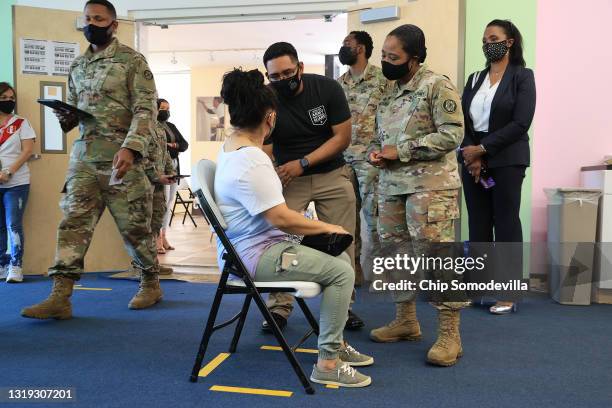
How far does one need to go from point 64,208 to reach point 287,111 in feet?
4.62

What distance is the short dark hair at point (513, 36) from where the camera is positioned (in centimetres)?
336

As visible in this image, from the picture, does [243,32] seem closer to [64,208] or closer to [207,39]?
[207,39]

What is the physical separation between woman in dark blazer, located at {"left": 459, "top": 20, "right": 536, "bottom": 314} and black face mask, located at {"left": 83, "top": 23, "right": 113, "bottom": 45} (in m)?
2.28

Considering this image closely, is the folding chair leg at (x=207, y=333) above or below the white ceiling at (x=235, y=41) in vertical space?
below

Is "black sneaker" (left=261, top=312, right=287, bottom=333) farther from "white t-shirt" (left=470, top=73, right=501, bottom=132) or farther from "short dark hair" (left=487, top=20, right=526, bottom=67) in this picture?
"short dark hair" (left=487, top=20, right=526, bottom=67)

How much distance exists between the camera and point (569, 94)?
14.1 ft

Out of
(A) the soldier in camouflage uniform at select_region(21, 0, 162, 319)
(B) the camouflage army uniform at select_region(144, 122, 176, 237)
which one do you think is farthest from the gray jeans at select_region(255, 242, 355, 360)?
(B) the camouflage army uniform at select_region(144, 122, 176, 237)

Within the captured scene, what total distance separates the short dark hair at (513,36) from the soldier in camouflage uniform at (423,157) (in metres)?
1.20

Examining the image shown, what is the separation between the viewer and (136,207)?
10.7ft

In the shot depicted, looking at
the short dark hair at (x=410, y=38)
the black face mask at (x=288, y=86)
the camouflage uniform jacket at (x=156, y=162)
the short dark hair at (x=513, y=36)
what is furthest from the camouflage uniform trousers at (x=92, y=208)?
the short dark hair at (x=513, y=36)

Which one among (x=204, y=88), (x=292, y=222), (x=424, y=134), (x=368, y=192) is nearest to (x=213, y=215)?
(x=292, y=222)

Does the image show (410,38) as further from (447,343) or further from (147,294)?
(147,294)

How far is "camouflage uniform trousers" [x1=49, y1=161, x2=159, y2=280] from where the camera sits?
10.0 feet

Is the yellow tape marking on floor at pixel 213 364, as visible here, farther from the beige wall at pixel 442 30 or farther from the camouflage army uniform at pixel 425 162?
the beige wall at pixel 442 30
